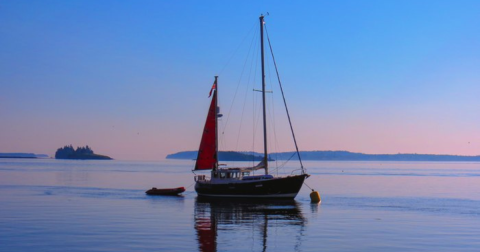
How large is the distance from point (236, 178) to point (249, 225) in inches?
909

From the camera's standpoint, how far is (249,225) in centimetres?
4109

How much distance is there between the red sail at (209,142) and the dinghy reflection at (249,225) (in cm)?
653

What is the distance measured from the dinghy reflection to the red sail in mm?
6530

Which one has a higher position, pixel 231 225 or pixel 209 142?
pixel 209 142

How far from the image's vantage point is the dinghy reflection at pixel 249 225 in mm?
32031

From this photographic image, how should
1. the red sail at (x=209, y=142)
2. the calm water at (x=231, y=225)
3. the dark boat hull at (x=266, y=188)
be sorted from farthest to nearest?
the red sail at (x=209, y=142), the dark boat hull at (x=266, y=188), the calm water at (x=231, y=225)

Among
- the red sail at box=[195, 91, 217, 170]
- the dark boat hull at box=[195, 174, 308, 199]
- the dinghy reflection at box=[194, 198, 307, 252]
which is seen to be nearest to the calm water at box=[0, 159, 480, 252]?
the dinghy reflection at box=[194, 198, 307, 252]

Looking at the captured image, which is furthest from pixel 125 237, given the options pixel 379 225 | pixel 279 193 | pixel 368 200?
pixel 368 200

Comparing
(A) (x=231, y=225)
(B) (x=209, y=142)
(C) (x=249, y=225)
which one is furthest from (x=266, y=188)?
(A) (x=231, y=225)

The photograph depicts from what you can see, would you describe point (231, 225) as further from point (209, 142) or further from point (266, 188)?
point (209, 142)

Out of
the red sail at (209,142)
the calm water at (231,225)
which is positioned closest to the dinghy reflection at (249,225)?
the calm water at (231,225)

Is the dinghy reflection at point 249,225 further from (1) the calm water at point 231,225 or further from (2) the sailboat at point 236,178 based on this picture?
(2) the sailboat at point 236,178

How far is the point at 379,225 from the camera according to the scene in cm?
4228

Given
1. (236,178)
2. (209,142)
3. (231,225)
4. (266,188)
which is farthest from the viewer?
(209,142)
